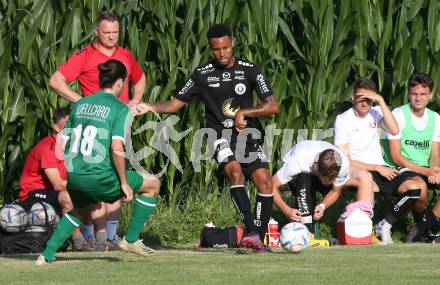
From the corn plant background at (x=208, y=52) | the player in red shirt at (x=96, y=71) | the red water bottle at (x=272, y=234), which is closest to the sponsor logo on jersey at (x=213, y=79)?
the player in red shirt at (x=96, y=71)

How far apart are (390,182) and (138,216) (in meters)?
4.20

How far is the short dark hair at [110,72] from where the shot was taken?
1091 centimetres

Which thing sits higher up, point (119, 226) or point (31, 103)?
point (31, 103)

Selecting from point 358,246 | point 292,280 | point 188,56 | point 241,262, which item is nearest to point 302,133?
point 188,56

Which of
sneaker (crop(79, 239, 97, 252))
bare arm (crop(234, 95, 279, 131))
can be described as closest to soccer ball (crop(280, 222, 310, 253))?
bare arm (crop(234, 95, 279, 131))

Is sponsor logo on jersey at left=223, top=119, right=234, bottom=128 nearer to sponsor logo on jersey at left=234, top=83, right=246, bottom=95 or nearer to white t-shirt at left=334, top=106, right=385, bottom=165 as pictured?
sponsor logo on jersey at left=234, top=83, right=246, bottom=95

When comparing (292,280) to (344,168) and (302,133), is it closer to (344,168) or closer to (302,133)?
(344,168)

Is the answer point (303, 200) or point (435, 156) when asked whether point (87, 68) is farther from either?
point (435, 156)

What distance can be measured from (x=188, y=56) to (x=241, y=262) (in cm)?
497

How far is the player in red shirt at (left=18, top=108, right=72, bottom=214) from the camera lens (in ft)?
44.1

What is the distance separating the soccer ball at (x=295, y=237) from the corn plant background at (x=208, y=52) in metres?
3.32

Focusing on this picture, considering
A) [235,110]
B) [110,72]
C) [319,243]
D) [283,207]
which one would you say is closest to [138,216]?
[110,72]

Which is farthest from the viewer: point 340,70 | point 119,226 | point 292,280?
point 340,70

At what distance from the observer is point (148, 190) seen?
440 inches
